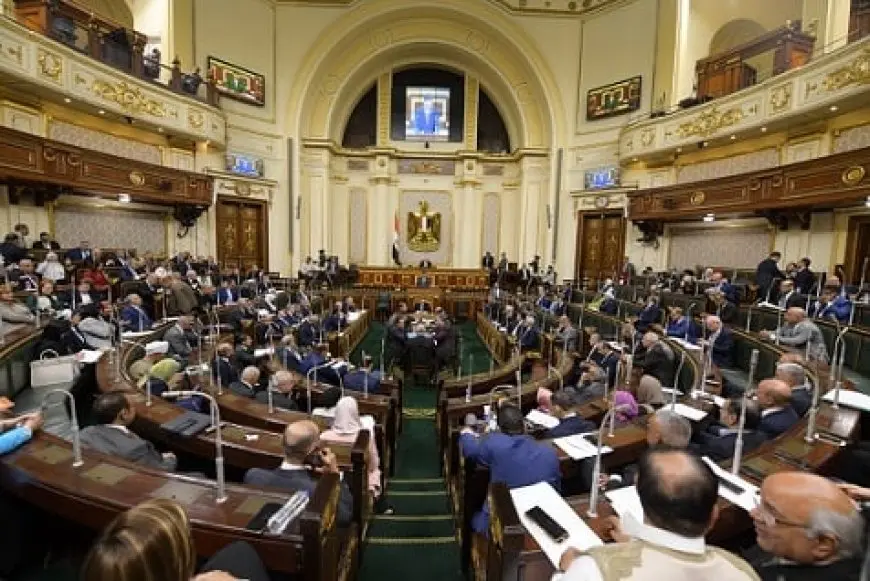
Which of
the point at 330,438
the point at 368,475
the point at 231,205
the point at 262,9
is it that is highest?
the point at 262,9

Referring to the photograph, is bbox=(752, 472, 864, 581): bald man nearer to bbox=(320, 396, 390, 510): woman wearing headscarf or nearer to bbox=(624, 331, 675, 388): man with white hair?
bbox=(320, 396, 390, 510): woman wearing headscarf

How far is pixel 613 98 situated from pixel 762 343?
12.5 m

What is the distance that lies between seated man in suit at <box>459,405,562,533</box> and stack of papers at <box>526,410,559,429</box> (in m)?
1.00

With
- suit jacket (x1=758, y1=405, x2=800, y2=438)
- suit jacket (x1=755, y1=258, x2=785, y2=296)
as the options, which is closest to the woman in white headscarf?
suit jacket (x1=758, y1=405, x2=800, y2=438)

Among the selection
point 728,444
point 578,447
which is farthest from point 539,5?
point 578,447

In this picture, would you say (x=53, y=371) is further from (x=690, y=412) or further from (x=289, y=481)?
(x=690, y=412)

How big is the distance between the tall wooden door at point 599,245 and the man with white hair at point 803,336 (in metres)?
9.65

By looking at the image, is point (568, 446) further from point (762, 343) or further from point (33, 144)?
point (33, 144)

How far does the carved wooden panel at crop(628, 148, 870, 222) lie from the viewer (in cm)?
806

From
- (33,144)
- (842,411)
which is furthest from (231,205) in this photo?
(842,411)

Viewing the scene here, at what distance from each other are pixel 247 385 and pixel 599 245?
1403cm

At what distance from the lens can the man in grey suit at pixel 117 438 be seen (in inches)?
107

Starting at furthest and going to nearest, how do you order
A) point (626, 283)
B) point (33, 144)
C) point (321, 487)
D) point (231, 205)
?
point (231, 205) < point (626, 283) < point (33, 144) < point (321, 487)

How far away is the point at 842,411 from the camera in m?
3.12
